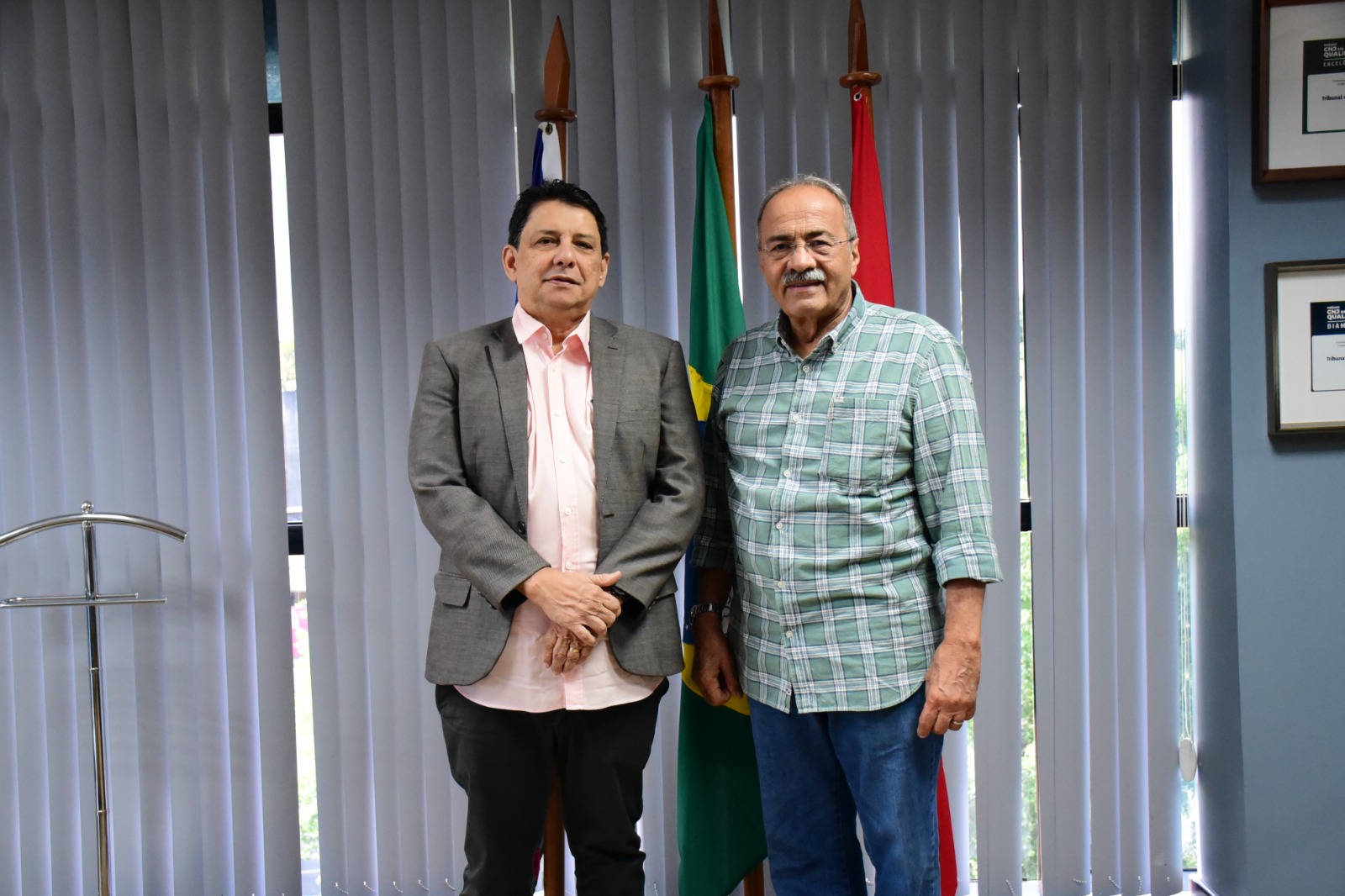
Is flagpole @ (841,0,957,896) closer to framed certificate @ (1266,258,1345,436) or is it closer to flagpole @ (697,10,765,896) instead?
flagpole @ (697,10,765,896)

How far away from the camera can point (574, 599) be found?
161 centimetres

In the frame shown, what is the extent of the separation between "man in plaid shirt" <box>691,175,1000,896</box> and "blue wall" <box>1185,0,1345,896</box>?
91 centimetres

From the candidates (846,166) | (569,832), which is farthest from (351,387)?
(846,166)

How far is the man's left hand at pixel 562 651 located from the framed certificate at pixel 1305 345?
164 cm

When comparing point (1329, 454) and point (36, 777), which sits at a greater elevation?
point (1329, 454)

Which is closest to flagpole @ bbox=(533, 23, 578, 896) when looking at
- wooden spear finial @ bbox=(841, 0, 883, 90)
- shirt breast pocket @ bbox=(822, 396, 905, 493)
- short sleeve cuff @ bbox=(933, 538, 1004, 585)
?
wooden spear finial @ bbox=(841, 0, 883, 90)

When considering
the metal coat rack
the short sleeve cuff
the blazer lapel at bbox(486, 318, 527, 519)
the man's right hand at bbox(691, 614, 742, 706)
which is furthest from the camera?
the metal coat rack

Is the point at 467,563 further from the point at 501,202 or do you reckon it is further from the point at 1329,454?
the point at 1329,454

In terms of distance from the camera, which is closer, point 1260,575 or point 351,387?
point 1260,575

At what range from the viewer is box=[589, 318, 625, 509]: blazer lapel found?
169 cm

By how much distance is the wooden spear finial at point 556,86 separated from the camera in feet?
6.71

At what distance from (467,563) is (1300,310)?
6.23 ft

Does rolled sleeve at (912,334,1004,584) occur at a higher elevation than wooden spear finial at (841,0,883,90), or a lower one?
lower

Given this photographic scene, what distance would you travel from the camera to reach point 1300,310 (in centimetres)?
210
